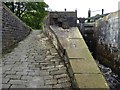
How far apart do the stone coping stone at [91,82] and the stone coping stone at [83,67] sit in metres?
0.15

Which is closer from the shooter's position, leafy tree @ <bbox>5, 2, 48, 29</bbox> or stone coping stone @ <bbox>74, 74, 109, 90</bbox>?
stone coping stone @ <bbox>74, 74, 109, 90</bbox>

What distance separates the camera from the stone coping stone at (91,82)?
11.4ft

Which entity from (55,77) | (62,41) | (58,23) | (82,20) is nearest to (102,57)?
(82,20)

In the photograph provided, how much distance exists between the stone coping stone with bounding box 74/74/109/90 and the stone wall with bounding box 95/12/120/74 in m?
5.45

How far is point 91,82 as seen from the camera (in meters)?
3.65

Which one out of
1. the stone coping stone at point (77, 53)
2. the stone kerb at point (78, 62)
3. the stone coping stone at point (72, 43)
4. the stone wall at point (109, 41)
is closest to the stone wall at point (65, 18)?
the stone kerb at point (78, 62)

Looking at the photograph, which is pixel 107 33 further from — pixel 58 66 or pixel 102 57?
pixel 58 66

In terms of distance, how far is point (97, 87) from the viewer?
350cm

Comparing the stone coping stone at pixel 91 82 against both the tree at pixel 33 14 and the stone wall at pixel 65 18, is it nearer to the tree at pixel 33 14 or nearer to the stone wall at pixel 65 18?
the stone wall at pixel 65 18

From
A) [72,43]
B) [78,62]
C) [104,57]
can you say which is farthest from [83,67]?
[104,57]

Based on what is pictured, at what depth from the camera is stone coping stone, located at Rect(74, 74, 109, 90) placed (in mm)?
3479

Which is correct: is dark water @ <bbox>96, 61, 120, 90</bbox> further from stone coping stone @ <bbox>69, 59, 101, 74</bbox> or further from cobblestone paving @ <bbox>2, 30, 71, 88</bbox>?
stone coping stone @ <bbox>69, 59, 101, 74</bbox>

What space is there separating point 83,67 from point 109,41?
23.2 feet

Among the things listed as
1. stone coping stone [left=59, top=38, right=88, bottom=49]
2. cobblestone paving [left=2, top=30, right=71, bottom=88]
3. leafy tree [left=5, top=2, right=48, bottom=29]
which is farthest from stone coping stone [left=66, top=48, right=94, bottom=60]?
leafy tree [left=5, top=2, right=48, bottom=29]
